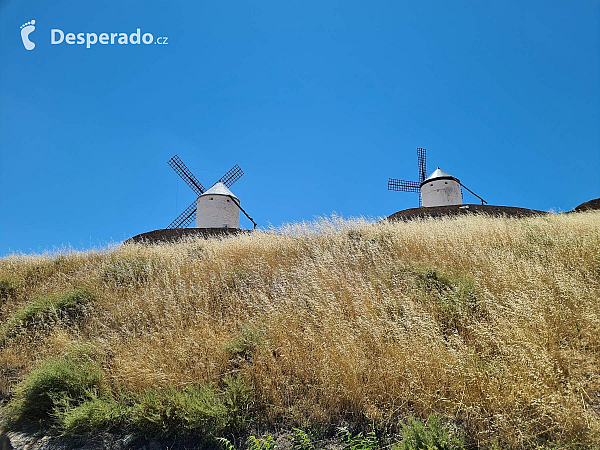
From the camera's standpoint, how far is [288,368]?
3816 mm

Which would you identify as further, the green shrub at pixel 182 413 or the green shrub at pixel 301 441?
the green shrub at pixel 182 413

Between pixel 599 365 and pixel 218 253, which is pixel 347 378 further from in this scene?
pixel 218 253

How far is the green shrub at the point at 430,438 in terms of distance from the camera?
2500 millimetres

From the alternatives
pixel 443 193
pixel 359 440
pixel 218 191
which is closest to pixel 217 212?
pixel 218 191

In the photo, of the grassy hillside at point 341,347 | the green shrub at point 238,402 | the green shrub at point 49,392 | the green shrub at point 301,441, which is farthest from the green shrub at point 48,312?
the green shrub at point 301,441

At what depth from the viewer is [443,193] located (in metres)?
24.9

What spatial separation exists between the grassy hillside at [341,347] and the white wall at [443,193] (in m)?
18.7

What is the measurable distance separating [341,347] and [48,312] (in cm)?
578

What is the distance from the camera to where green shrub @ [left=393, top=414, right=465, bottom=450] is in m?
2.50

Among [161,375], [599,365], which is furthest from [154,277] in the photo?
[599,365]

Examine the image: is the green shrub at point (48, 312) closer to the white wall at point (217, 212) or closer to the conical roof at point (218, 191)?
the white wall at point (217, 212)

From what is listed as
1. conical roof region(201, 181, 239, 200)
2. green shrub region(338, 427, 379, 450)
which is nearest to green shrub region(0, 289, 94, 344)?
green shrub region(338, 427, 379, 450)

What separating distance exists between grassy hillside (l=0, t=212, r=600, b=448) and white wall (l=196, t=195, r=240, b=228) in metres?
17.2

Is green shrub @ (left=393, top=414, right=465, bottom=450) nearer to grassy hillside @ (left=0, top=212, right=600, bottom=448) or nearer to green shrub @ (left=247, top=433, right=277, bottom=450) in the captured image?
grassy hillside @ (left=0, top=212, right=600, bottom=448)
